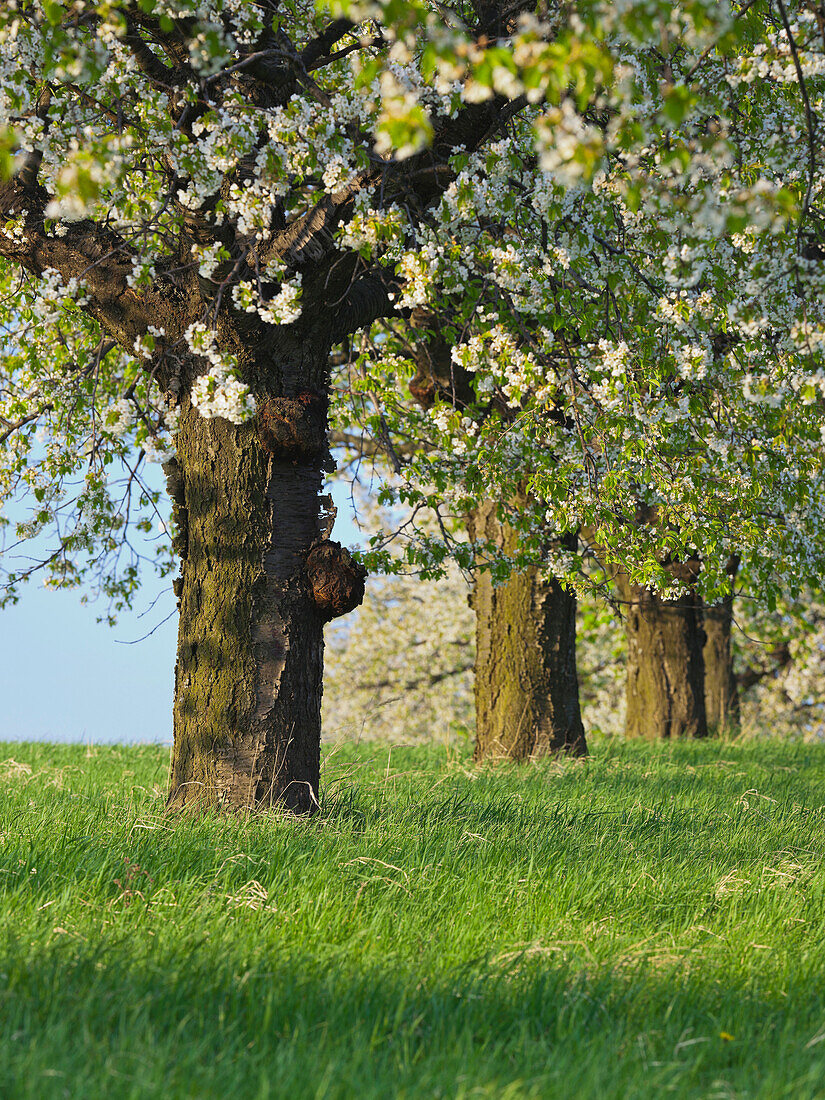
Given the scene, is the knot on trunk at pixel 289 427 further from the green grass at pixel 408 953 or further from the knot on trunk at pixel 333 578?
the green grass at pixel 408 953

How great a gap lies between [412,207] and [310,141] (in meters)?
1.72

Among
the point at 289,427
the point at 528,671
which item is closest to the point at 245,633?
the point at 289,427

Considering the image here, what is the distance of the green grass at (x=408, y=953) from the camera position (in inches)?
145

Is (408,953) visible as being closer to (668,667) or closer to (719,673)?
(668,667)

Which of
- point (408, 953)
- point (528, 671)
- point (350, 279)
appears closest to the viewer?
point (408, 953)

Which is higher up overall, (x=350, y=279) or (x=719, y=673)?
(x=350, y=279)

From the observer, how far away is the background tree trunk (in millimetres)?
7270

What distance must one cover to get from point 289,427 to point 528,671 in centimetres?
550

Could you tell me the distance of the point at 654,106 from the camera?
6.71 m

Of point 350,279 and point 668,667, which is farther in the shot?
point 668,667

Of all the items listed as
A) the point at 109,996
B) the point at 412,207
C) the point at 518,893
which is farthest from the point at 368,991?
the point at 412,207

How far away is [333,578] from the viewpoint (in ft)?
24.5

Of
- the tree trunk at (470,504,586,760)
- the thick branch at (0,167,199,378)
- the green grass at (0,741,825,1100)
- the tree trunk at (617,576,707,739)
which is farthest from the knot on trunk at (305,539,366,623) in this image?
the tree trunk at (617,576,707,739)

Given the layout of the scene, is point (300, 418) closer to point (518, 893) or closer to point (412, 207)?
point (412, 207)
